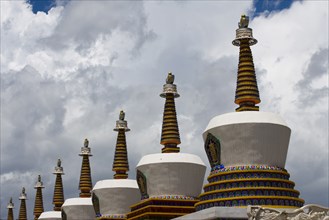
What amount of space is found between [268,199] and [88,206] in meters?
29.6

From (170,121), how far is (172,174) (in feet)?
18.4

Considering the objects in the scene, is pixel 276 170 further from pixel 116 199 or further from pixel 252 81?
pixel 116 199

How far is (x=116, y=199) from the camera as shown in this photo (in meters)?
51.3

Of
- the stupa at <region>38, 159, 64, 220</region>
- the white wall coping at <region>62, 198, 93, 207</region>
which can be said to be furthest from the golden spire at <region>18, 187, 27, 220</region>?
the white wall coping at <region>62, 198, 93, 207</region>

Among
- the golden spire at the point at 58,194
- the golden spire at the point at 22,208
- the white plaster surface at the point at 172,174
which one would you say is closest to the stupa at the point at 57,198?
the golden spire at the point at 58,194

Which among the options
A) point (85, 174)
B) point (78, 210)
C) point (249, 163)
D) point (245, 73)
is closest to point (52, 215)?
point (85, 174)

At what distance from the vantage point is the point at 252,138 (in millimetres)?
35188

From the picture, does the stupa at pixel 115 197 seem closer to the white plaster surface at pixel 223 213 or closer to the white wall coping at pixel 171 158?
the white wall coping at pixel 171 158

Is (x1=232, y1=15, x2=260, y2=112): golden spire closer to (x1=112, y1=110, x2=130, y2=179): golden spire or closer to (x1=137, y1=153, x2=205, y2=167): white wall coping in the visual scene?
(x1=137, y1=153, x2=205, y2=167): white wall coping

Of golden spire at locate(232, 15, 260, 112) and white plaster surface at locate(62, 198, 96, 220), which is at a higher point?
golden spire at locate(232, 15, 260, 112)

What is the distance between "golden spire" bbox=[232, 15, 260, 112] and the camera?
38.2m

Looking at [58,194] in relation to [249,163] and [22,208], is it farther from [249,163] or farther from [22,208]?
[249,163]

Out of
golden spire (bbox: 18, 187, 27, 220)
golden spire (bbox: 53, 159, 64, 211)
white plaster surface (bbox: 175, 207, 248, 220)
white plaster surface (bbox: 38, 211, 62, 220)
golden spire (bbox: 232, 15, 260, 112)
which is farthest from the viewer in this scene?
golden spire (bbox: 18, 187, 27, 220)

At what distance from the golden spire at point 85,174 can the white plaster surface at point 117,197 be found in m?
11.1
